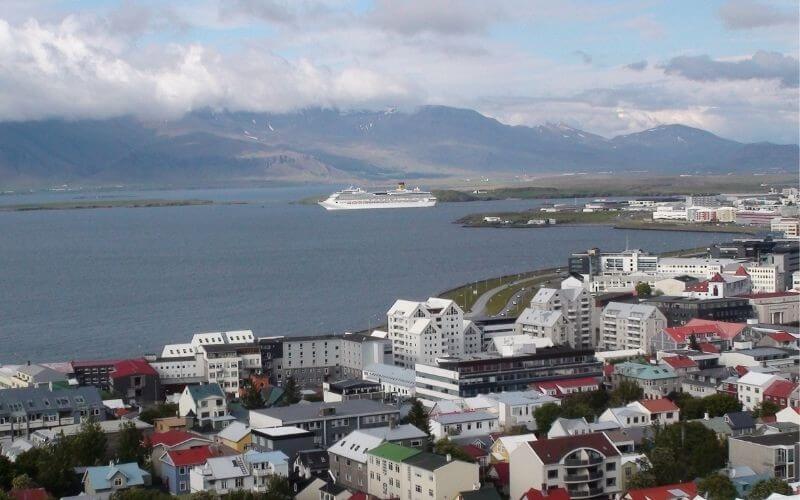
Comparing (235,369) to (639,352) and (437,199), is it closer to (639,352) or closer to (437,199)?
(639,352)

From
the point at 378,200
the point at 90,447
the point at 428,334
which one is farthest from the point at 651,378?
the point at 378,200

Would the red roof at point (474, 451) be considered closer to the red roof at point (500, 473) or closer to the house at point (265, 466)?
the red roof at point (500, 473)

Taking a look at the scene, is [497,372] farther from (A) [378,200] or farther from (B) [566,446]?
(A) [378,200]

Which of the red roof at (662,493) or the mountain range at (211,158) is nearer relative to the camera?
the red roof at (662,493)

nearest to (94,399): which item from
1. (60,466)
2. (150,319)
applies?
(60,466)

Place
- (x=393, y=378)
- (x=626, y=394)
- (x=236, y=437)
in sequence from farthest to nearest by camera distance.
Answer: (x=393, y=378) < (x=626, y=394) < (x=236, y=437)

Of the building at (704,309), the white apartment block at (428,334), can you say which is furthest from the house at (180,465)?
the building at (704,309)

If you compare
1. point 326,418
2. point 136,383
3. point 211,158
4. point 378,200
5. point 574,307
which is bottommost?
point 378,200
